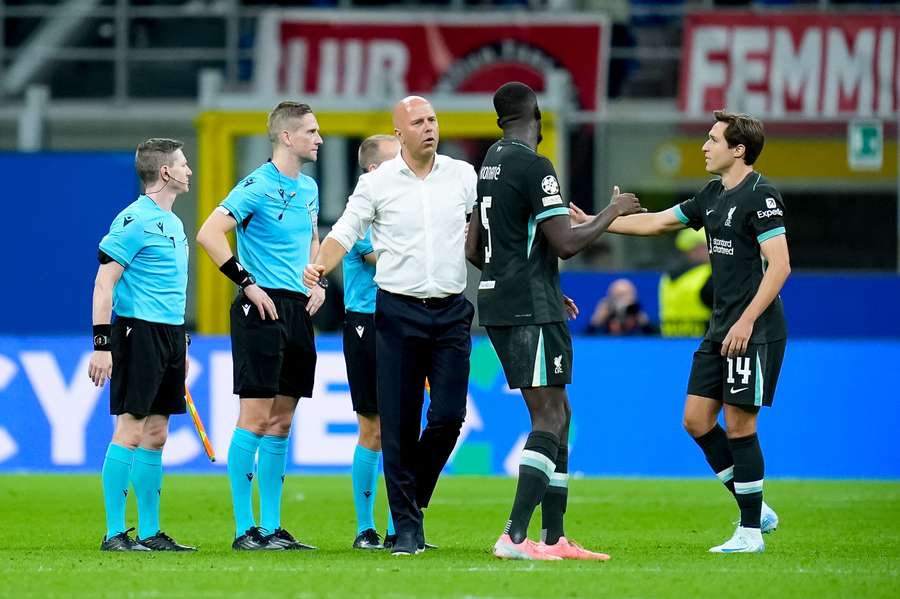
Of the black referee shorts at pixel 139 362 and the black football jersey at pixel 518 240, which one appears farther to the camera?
the black referee shorts at pixel 139 362

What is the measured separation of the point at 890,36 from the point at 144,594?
15548mm

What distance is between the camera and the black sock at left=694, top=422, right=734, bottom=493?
8.96 meters

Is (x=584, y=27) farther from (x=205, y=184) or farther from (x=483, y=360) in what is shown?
(x=483, y=360)

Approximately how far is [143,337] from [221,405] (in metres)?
5.43

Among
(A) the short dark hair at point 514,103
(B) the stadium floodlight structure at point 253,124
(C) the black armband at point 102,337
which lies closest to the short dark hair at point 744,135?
(A) the short dark hair at point 514,103

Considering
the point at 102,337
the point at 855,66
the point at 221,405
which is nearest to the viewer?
the point at 102,337

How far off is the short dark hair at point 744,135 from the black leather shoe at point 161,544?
3.43 meters

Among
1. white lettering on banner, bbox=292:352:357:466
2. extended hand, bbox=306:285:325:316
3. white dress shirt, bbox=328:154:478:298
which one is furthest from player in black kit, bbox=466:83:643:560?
white lettering on banner, bbox=292:352:357:466

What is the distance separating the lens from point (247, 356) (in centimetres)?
870

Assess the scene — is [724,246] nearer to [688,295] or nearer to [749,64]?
[688,295]

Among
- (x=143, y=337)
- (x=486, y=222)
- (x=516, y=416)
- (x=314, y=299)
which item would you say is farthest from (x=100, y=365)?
(x=516, y=416)

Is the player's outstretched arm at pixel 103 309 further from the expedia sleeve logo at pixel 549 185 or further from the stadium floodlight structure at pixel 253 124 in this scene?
the stadium floodlight structure at pixel 253 124

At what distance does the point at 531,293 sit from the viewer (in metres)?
8.09

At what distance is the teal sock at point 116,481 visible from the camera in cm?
871
